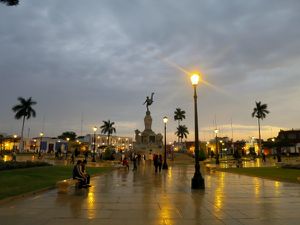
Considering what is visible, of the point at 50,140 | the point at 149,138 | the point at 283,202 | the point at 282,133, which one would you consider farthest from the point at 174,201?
A: the point at 50,140

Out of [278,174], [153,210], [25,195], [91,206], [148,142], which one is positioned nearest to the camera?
[153,210]

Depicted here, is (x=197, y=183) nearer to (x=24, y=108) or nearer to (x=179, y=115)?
(x=24, y=108)

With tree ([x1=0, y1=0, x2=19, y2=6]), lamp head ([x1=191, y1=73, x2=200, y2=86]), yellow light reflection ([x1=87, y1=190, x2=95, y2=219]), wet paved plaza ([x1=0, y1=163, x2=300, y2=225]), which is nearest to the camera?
wet paved plaza ([x1=0, y1=163, x2=300, y2=225])

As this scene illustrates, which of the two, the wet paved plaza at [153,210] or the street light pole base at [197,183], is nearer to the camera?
the wet paved plaza at [153,210]

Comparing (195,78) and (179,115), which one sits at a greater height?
(179,115)

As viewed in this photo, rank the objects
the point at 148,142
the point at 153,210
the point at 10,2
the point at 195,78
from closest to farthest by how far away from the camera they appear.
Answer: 1. the point at 153,210
2. the point at 195,78
3. the point at 10,2
4. the point at 148,142

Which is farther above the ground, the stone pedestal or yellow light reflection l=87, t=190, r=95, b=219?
the stone pedestal

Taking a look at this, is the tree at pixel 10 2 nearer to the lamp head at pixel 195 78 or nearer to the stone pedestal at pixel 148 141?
the lamp head at pixel 195 78

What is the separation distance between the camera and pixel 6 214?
33.3 feet

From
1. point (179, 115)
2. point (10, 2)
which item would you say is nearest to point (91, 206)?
point (10, 2)

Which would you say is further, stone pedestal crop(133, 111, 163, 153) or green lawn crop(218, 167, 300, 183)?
stone pedestal crop(133, 111, 163, 153)

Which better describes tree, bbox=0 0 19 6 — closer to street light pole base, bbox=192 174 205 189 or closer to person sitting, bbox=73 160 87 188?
person sitting, bbox=73 160 87 188

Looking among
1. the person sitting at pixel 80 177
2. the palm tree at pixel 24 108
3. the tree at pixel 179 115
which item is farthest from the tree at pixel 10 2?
the tree at pixel 179 115

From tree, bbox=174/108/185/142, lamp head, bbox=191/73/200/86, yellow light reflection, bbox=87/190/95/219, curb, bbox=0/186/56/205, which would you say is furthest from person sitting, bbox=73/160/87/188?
tree, bbox=174/108/185/142
